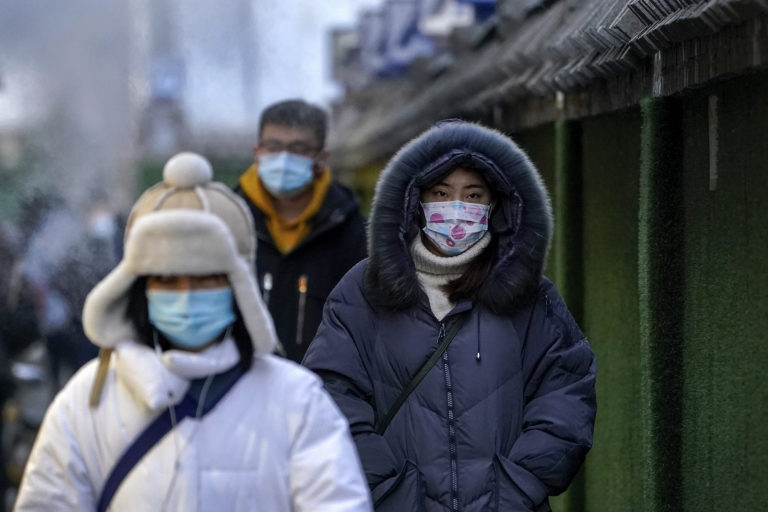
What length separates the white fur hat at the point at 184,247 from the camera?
4062 millimetres

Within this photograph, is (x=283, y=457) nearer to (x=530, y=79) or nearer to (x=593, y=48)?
(x=593, y=48)

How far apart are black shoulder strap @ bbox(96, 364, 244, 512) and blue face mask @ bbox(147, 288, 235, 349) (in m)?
0.11

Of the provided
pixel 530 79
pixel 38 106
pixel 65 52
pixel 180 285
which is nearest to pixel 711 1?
pixel 180 285

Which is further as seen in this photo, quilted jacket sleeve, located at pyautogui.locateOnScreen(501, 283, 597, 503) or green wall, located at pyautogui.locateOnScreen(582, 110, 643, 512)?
green wall, located at pyautogui.locateOnScreen(582, 110, 643, 512)

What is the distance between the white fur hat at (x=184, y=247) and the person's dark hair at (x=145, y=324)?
2 cm

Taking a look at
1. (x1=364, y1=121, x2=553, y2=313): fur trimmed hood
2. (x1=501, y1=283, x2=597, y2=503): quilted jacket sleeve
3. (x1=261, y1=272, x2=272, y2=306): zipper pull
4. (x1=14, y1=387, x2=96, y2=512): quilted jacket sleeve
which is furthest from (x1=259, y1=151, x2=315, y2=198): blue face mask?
(x1=14, y1=387, x2=96, y2=512): quilted jacket sleeve

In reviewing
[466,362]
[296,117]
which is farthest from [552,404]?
[296,117]

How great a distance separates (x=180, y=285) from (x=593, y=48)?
3341 mm

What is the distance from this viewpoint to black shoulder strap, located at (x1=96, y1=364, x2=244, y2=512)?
13.2 ft

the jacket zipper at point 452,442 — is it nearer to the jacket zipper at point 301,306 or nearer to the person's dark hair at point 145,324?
the person's dark hair at point 145,324

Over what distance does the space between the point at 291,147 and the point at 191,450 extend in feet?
13.0

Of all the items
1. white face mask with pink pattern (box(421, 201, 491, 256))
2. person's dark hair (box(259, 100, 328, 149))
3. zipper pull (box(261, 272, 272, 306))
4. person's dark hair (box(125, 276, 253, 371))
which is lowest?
zipper pull (box(261, 272, 272, 306))

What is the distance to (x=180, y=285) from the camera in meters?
4.10

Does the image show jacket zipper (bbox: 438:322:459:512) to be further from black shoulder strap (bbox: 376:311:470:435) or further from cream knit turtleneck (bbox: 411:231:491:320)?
cream knit turtleneck (bbox: 411:231:491:320)
